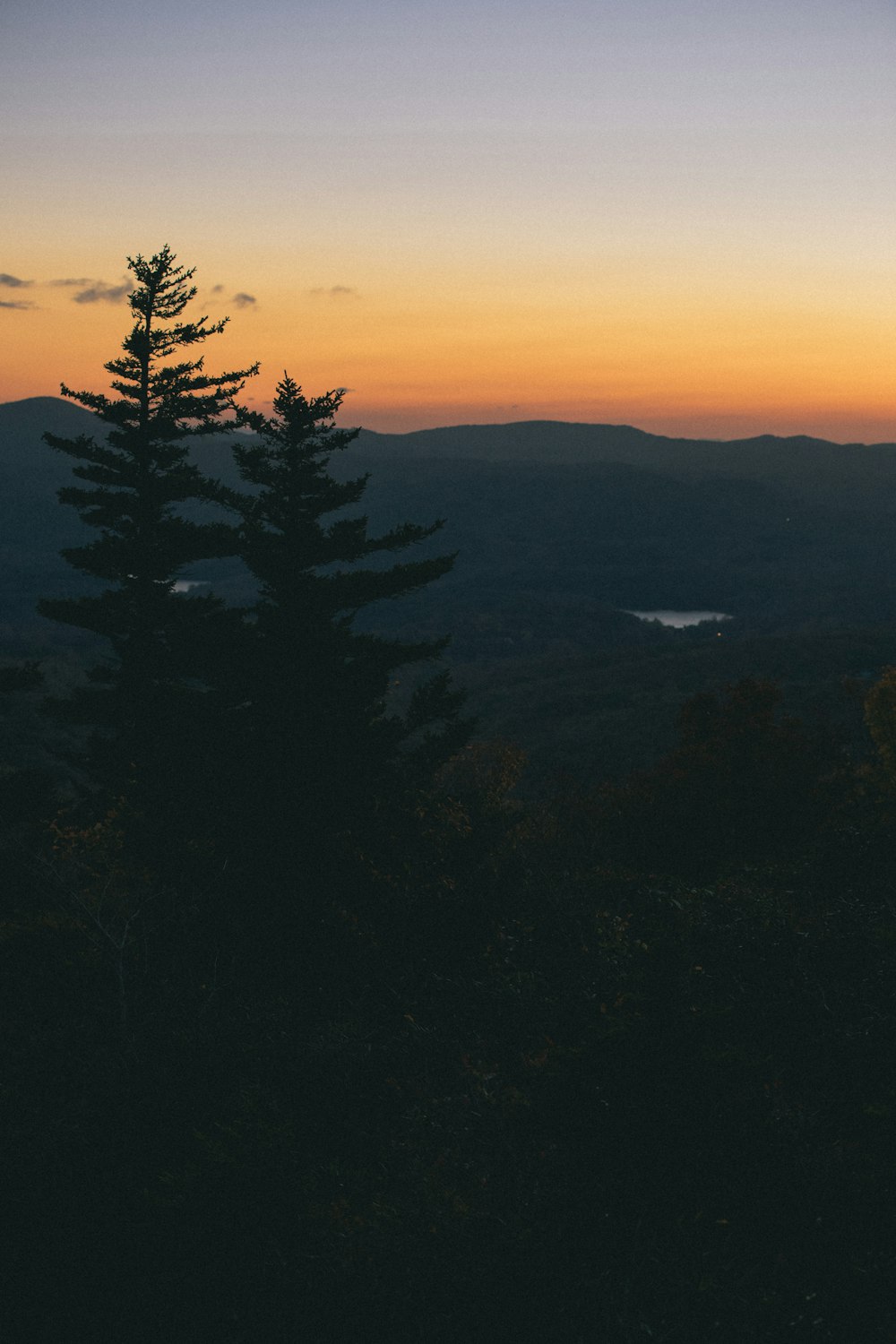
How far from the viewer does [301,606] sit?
1880 centimetres

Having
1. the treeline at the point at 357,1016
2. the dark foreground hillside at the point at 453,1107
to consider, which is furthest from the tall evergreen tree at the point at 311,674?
the dark foreground hillside at the point at 453,1107

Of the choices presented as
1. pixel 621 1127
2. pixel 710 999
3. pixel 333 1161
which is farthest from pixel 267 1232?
pixel 710 999

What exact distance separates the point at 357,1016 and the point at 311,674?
271 inches

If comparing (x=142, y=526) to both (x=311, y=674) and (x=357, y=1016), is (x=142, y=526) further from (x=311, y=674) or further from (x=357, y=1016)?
(x=357, y=1016)

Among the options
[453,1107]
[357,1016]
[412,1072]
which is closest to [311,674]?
[357,1016]

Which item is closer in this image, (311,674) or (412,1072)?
(412,1072)

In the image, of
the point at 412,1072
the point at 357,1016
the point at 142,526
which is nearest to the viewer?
the point at 412,1072

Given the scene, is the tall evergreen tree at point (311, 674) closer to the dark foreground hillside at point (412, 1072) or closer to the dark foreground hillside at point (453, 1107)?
the dark foreground hillside at point (412, 1072)

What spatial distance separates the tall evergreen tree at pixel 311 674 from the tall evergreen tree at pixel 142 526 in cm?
367

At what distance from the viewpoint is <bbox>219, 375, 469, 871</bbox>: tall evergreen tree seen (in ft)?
57.4

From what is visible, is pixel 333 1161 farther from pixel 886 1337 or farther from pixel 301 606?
pixel 301 606

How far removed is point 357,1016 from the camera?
14188 millimetres

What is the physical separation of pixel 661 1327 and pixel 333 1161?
4.23m

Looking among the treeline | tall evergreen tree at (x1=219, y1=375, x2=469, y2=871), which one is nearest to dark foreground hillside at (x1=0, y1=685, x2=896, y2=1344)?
the treeline
